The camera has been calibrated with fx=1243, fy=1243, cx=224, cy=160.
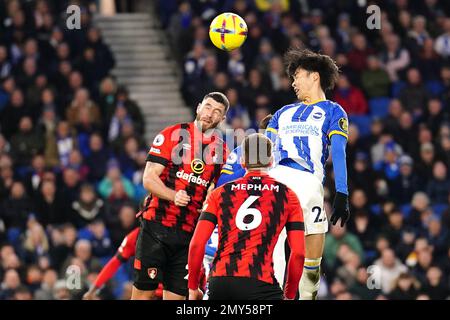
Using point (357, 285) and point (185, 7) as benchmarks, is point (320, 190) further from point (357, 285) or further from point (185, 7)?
point (185, 7)

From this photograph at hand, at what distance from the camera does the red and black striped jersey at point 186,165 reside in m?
11.3

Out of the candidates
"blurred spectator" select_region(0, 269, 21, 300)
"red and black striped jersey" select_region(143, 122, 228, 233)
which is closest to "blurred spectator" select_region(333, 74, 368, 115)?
"blurred spectator" select_region(0, 269, 21, 300)

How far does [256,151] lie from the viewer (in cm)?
941

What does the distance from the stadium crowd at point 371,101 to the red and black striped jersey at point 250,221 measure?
6.92 meters

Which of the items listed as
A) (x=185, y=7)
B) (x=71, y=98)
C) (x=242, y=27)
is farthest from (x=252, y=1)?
(x=242, y=27)

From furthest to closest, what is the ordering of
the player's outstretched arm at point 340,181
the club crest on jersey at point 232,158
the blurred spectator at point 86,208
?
the blurred spectator at point 86,208 < the club crest on jersey at point 232,158 < the player's outstretched arm at point 340,181

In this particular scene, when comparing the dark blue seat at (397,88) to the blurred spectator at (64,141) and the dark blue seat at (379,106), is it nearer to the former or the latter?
the dark blue seat at (379,106)

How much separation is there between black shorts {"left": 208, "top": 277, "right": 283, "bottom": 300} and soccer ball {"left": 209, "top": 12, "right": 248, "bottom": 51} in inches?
141

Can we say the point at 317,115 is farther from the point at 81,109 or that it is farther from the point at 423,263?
the point at 81,109

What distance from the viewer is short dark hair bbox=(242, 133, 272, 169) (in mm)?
9336

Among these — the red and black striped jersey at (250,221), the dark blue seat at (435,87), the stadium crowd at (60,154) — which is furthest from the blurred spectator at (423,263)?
the red and black striped jersey at (250,221)

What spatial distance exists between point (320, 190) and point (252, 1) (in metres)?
10.9

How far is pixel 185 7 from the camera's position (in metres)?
20.7

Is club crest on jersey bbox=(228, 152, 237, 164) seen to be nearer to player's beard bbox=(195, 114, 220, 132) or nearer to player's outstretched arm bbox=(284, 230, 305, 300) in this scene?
player's beard bbox=(195, 114, 220, 132)
